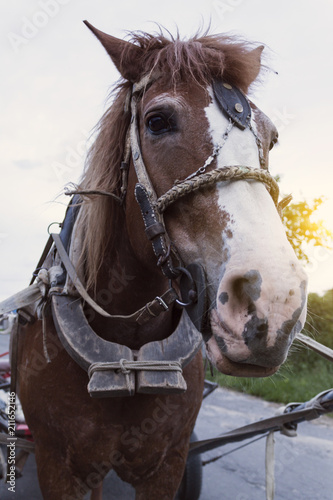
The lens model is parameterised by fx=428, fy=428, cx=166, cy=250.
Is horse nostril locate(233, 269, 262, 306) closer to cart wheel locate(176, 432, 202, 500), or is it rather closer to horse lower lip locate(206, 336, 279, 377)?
horse lower lip locate(206, 336, 279, 377)

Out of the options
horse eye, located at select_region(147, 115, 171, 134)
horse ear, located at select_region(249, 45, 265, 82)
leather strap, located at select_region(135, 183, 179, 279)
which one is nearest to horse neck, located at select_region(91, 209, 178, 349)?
leather strap, located at select_region(135, 183, 179, 279)

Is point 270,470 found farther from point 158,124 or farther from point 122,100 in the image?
point 122,100

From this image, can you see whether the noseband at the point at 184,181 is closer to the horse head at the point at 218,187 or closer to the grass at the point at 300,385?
the horse head at the point at 218,187

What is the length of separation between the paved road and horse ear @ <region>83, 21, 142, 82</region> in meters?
2.98

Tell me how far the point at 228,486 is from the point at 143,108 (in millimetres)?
3120

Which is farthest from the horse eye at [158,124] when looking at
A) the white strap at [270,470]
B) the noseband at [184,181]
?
the white strap at [270,470]

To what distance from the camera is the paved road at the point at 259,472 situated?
10.8ft

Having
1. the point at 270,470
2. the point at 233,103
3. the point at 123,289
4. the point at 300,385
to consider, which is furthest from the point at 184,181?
the point at 300,385

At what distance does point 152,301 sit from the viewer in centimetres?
168

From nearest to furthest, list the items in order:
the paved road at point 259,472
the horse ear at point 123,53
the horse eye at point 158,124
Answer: the horse eye at point 158,124 < the horse ear at point 123,53 < the paved road at point 259,472

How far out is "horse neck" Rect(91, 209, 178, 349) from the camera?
1806 millimetres

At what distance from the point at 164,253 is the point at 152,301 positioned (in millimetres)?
328

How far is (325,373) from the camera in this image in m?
7.07

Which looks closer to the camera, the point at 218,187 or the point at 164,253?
the point at 218,187
